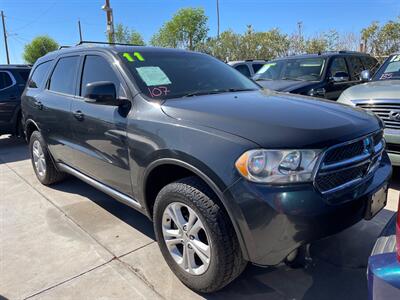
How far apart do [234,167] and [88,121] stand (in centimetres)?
184

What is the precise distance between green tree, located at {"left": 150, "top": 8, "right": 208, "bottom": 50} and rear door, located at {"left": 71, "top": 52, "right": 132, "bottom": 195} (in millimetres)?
41492

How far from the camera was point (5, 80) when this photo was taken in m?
8.16

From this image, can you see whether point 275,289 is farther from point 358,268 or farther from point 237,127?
point 237,127

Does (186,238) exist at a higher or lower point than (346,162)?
lower

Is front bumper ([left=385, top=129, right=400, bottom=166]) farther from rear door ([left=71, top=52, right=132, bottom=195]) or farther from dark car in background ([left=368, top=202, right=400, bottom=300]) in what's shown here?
rear door ([left=71, top=52, right=132, bottom=195])

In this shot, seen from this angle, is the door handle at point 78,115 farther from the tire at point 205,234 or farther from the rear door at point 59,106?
the tire at point 205,234

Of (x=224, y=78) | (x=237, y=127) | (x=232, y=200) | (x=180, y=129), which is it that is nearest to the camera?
(x=232, y=200)

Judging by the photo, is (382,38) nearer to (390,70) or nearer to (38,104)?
(390,70)

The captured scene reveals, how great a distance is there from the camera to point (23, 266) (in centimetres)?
308

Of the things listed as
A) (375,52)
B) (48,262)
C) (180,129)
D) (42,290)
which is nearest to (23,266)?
(48,262)

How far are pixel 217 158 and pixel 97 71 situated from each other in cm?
190

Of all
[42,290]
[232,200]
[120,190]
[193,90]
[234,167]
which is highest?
[193,90]

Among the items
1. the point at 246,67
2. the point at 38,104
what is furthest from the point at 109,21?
the point at 38,104

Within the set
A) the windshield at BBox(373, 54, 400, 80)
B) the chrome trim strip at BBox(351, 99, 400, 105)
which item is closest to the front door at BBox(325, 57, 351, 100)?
the windshield at BBox(373, 54, 400, 80)
